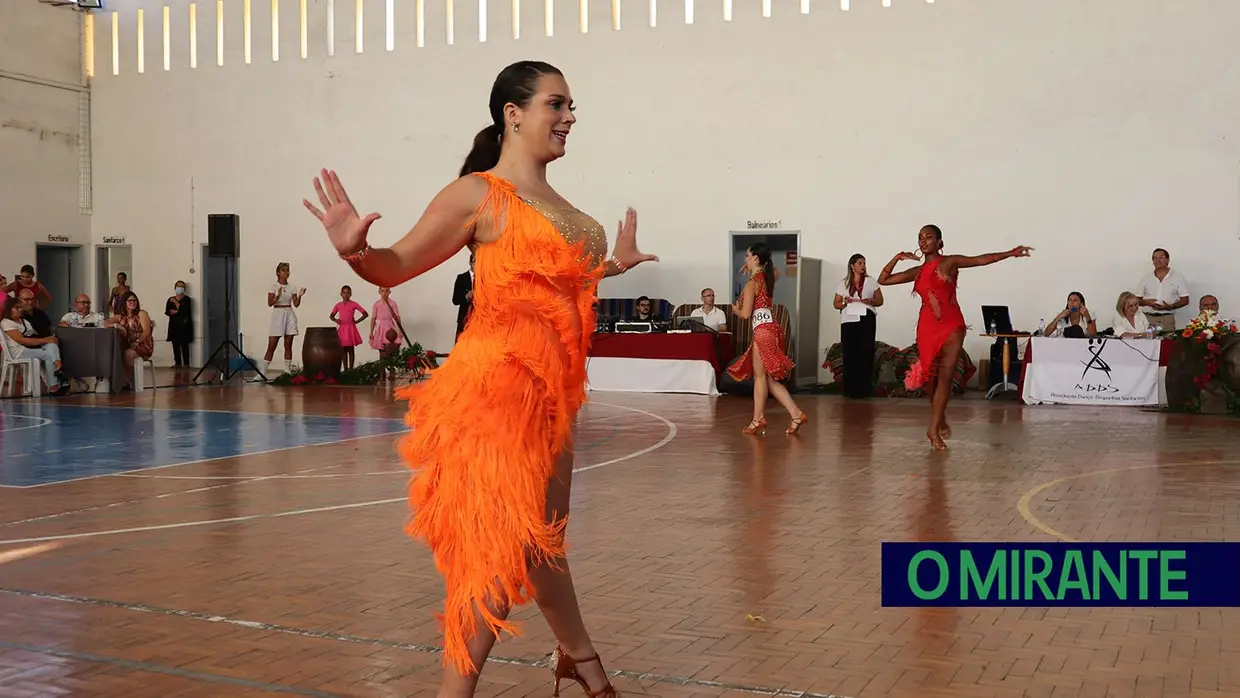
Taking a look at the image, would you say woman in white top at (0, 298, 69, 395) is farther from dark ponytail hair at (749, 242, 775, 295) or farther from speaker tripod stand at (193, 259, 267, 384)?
dark ponytail hair at (749, 242, 775, 295)

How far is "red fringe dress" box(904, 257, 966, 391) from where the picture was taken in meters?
10.5

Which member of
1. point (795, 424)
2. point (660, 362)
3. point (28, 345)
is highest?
point (28, 345)

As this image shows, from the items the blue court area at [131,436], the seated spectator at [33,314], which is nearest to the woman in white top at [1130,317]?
the blue court area at [131,436]

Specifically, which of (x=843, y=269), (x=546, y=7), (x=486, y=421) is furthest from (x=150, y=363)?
(x=486, y=421)

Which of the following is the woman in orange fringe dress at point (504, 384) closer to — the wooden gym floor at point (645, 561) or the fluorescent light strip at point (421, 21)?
the wooden gym floor at point (645, 561)

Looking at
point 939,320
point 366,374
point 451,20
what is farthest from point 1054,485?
point 451,20

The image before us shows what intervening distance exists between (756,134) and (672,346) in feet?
12.9

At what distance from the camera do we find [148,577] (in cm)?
548

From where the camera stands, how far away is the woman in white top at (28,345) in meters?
15.8

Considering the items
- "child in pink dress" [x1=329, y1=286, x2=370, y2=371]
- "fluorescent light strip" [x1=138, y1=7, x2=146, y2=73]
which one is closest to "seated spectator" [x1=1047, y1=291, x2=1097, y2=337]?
"child in pink dress" [x1=329, y1=286, x2=370, y2=371]

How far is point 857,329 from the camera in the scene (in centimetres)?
1656

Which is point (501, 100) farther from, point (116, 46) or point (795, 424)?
point (116, 46)

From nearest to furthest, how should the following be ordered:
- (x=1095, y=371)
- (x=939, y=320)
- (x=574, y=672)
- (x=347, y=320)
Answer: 1. (x=574, y=672)
2. (x=939, y=320)
3. (x=1095, y=371)
4. (x=347, y=320)

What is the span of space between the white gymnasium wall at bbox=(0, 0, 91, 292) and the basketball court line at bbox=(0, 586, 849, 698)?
20.5 metres
